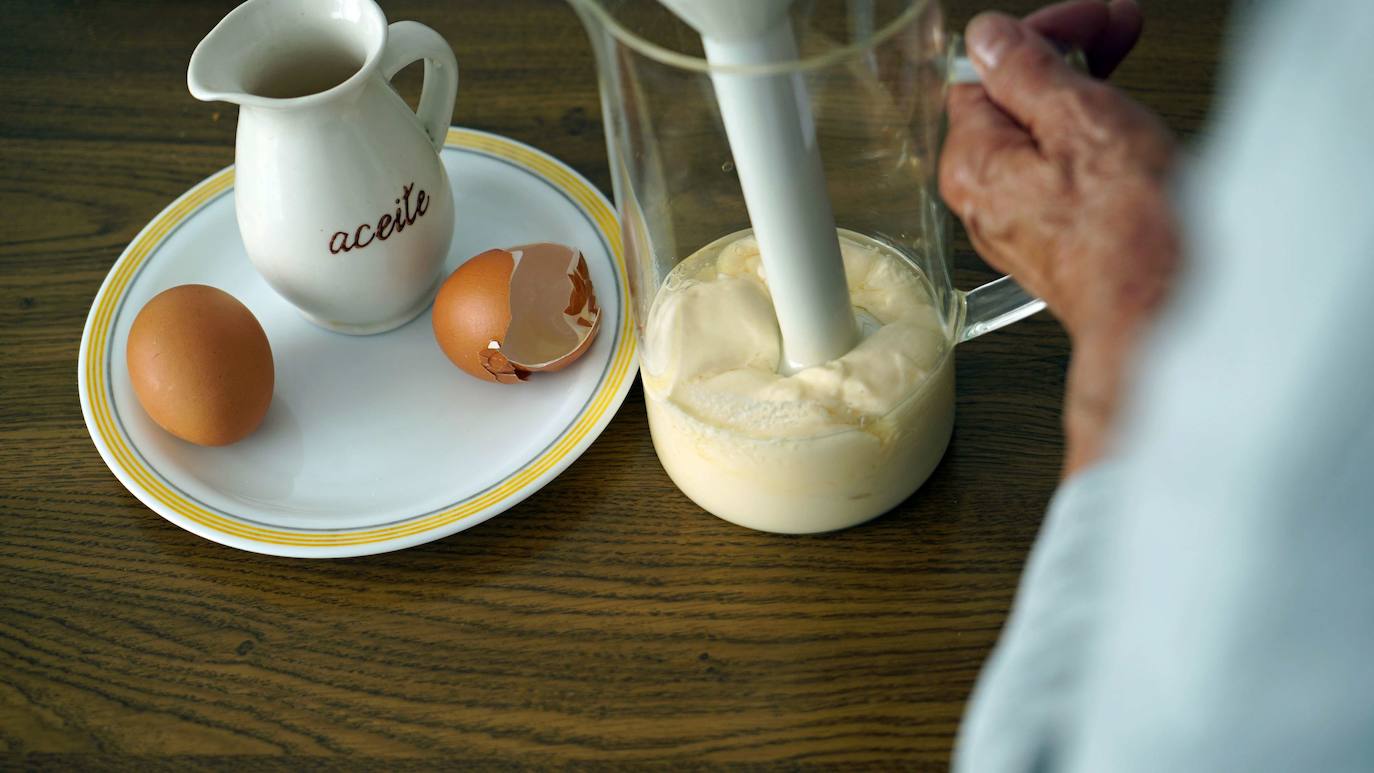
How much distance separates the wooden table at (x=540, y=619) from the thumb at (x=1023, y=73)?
0.24 meters

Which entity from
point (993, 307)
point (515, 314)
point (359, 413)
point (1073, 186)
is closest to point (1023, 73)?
point (1073, 186)

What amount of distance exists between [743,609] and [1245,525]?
36 centimetres

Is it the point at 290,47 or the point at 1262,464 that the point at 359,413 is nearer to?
the point at 290,47

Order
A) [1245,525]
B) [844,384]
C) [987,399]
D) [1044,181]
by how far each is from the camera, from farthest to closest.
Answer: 1. [987,399]
2. [844,384]
3. [1044,181]
4. [1245,525]

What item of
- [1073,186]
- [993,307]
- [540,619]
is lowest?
[540,619]

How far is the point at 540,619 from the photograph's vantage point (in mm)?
584

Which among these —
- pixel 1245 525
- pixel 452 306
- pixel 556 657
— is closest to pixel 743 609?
pixel 556 657

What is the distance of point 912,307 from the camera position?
60 centimetres

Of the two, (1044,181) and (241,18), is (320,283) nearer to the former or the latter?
(241,18)

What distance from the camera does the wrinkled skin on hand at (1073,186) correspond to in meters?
0.35

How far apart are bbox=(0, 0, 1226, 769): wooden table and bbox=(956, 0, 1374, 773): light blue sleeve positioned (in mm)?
265

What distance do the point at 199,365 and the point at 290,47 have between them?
0.61ft

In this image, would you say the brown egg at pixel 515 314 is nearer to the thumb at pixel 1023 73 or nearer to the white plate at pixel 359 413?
the white plate at pixel 359 413

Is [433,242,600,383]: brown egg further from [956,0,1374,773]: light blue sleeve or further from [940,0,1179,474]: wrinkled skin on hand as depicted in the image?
[956,0,1374,773]: light blue sleeve
